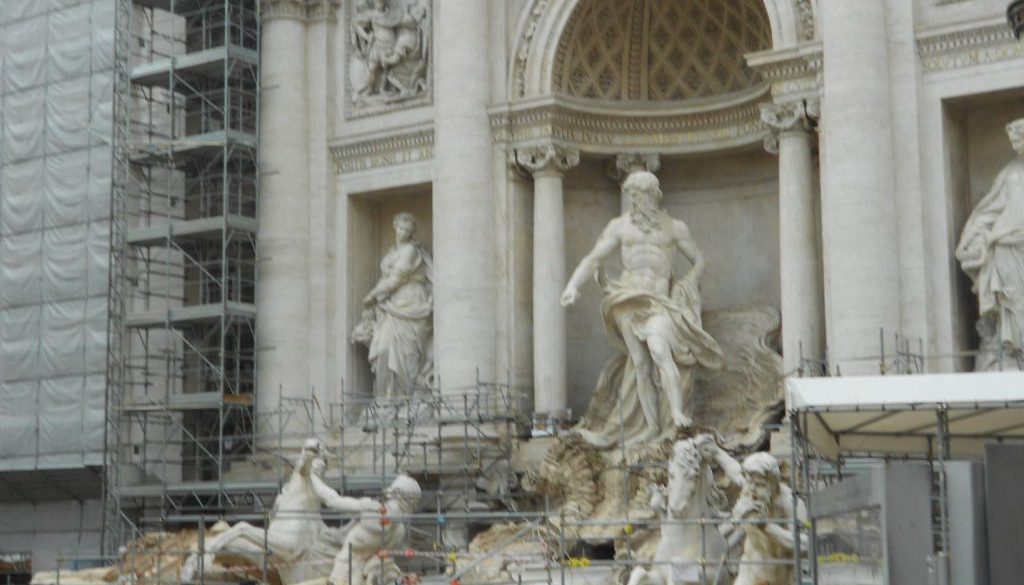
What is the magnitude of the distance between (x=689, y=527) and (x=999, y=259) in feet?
22.2

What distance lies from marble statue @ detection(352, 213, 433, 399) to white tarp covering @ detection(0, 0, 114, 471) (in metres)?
6.06

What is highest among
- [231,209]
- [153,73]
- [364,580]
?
[153,73]

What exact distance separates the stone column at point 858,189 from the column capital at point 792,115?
0.64m

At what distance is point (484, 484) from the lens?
28938 mm

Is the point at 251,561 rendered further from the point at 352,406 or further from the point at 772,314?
the point at 772,314

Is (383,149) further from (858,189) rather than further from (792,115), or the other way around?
(858,189)

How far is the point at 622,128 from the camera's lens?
30.5 metres

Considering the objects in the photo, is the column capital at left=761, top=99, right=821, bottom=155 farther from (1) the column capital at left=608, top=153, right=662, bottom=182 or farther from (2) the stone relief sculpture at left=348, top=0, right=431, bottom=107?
(2) the stone relief sculpture at left=348, top=0, right=431, bottom=107

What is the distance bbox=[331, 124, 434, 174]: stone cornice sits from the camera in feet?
103

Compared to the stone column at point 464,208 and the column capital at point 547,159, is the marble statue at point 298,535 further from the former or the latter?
the column capital at point 547,159

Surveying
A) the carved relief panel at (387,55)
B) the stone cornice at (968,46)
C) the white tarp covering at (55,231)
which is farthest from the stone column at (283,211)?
the stone cornice at (968,46)

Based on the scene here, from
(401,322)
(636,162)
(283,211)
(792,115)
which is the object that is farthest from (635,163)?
(283,211)

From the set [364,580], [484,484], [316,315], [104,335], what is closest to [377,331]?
[316,315]

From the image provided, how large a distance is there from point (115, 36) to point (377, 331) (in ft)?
26.0
